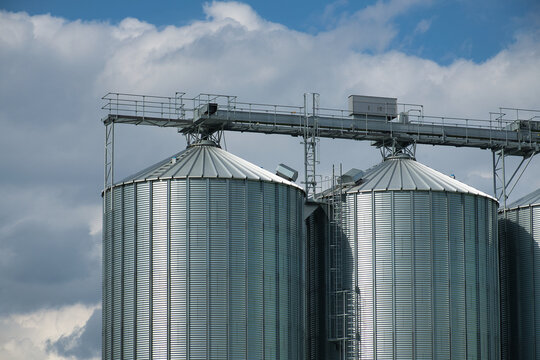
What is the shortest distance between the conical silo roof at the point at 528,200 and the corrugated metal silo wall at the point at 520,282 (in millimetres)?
368

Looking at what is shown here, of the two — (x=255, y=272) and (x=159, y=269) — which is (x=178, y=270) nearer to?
(x=159, y=269)

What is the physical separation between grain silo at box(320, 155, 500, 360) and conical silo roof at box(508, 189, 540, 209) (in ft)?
23.9

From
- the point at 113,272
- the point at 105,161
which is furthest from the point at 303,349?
the point at 105,161

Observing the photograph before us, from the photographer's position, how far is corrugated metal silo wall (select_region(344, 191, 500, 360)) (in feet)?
230

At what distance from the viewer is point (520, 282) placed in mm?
79750

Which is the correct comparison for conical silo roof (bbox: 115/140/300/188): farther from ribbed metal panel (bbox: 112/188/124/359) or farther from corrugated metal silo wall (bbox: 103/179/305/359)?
ribbed metal panel (bbox: 112/188/124/359)

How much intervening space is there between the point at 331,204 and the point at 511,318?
668 inches

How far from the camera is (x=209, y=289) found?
65.2 meters

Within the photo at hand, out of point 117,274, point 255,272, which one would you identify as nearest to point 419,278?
point 255,272

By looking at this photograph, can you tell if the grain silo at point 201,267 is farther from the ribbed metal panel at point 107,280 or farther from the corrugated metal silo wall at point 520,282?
the corrugated metal silo wall at point 520,282

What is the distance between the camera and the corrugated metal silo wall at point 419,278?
70.2 metres

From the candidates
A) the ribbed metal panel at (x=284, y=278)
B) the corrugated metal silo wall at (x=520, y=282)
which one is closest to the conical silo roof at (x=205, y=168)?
the ribbed metal panel at (x=284, y=278)

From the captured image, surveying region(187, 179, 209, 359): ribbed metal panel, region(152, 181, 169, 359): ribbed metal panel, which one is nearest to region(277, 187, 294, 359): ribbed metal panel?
region(187, 179, 209, 359): ribbed metal panel

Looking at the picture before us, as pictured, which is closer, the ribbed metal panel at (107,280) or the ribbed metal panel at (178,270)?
the ribbed metal panel at (178,270)
